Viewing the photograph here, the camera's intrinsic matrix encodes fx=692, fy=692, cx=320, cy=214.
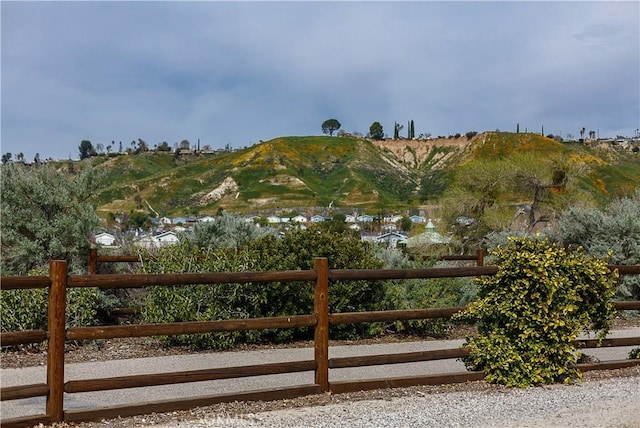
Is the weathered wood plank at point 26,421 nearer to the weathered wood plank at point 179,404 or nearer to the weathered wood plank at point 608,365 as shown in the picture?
the weathered wood plank at point 179,404

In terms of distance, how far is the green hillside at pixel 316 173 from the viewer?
99438 mm

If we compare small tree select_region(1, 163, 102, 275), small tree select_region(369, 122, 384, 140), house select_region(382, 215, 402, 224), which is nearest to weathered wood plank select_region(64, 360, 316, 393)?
small tree select_region(1, 163, 102, 275)

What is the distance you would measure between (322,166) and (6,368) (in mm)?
114154

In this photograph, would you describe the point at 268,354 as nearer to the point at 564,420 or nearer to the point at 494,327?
the point at 494,327

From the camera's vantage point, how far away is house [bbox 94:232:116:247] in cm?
1516

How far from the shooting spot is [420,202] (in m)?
101

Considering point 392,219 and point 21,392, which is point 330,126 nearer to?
point 392,219

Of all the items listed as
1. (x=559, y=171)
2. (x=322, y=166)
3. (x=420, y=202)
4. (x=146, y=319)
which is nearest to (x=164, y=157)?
(x=322, y=166)

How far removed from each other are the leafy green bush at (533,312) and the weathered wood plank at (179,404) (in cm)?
227

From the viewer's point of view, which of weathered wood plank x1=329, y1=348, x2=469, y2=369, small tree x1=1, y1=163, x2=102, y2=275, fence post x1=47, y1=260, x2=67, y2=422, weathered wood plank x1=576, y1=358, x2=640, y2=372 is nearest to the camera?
fence post x1=47, y1=260, x2=67, y2=422

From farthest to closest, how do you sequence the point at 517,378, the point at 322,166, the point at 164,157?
the point at 164,157
the point at 322,166
the point at 517,378

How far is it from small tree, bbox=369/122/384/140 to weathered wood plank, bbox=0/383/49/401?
5665 inches

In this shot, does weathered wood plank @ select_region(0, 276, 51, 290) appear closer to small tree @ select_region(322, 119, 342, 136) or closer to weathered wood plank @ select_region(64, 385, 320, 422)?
weathered wood plank @ select_region(64, 385, 320, 422)

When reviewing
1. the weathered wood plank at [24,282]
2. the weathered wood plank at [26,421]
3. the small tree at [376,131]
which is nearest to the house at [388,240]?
the weathered wood plank at [24,282]
